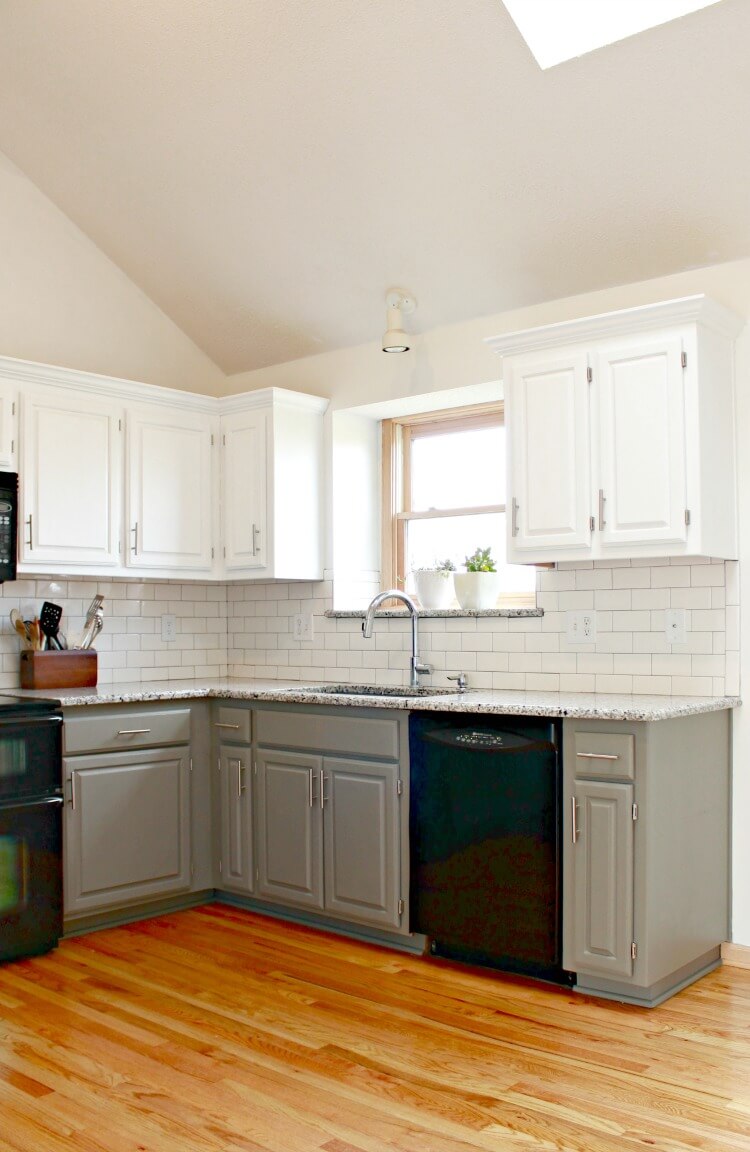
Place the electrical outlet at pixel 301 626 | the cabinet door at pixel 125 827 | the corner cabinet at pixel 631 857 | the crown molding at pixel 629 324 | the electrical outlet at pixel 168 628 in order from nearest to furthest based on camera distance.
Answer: the corner cabinet at pixel 631 857, the crown molding at pixel 629 324, the cabinet door at pixel 125 827, the electrical outlet at pixel 301 626, the electrical outlet at pixel 168 628

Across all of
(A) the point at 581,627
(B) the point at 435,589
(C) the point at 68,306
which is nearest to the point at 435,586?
(B) the point at 435,589

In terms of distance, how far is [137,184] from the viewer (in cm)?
427

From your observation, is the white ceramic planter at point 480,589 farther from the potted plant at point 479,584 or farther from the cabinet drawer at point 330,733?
the cabinet drawer at point 330,733

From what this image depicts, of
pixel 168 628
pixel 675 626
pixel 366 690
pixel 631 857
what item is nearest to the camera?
pixel 631 857

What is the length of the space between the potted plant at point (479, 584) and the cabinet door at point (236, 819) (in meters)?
1.07

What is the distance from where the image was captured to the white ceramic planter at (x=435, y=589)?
4.41 metres

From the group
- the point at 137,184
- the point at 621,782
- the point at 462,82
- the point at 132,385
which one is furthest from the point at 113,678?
the point at 462,82

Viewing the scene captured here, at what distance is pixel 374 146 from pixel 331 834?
95.8 inches

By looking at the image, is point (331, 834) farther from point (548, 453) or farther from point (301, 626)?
point (548, 453)

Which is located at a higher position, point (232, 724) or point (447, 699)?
point (447, 699)

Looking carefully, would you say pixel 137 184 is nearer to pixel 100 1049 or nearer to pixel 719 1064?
pixel 100 1049

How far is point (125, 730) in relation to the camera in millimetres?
3963

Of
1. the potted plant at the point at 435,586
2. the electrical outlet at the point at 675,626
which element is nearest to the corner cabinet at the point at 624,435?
the electrical outlet at the point at 675,626

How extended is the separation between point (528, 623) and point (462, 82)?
6.22 ft
